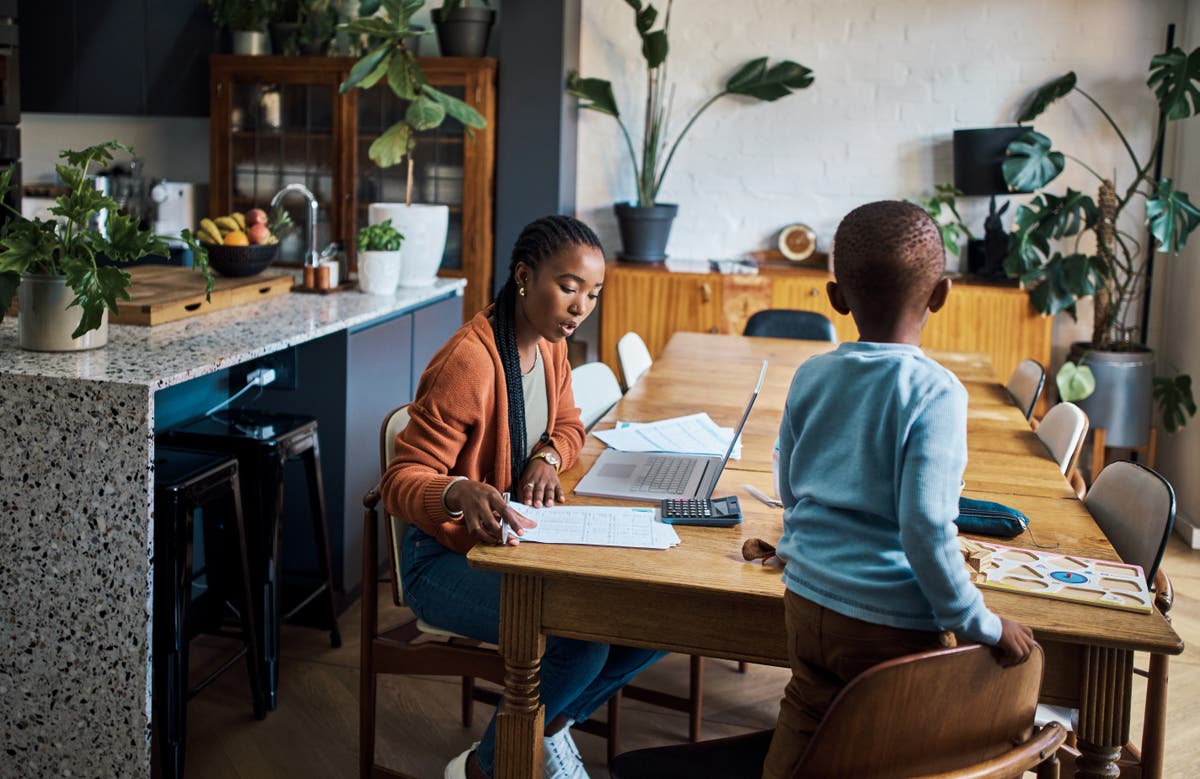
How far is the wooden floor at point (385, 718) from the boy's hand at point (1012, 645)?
1.40m

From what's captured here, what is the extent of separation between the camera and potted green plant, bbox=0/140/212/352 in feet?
7.75

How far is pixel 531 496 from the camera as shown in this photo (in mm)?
2041

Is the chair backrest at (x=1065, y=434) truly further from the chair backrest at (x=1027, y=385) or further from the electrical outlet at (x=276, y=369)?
the electrical outlet at (x=276, y=369)

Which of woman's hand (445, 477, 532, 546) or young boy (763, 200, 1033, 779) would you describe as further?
woman's hand (445, 477, 532, 546)

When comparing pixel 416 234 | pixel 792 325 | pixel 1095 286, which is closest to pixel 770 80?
pixel 792 325

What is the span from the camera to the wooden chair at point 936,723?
1.30 m

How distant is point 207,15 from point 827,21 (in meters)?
3.11

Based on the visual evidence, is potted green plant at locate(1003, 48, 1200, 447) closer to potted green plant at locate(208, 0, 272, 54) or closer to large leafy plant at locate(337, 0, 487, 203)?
large leafy plant at locate(337, 0, 487, 203)

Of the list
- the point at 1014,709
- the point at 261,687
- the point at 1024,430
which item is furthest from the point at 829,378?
the point at 261,687

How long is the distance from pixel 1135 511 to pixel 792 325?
2.43m

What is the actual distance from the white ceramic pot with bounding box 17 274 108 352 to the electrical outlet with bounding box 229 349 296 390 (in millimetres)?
762

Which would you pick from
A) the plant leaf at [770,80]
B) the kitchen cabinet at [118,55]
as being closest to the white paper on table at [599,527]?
the plant leaf at [770,80]

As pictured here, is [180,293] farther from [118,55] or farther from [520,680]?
[118,55]

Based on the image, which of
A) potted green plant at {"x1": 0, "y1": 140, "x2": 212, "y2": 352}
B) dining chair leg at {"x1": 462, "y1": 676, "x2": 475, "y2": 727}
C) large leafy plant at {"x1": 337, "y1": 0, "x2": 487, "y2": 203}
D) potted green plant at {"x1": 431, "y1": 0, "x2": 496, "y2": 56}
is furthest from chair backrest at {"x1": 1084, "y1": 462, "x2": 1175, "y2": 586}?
potted green plant at {"x1": 431, "y1": 0, "x2": 496, "y2": 56}
